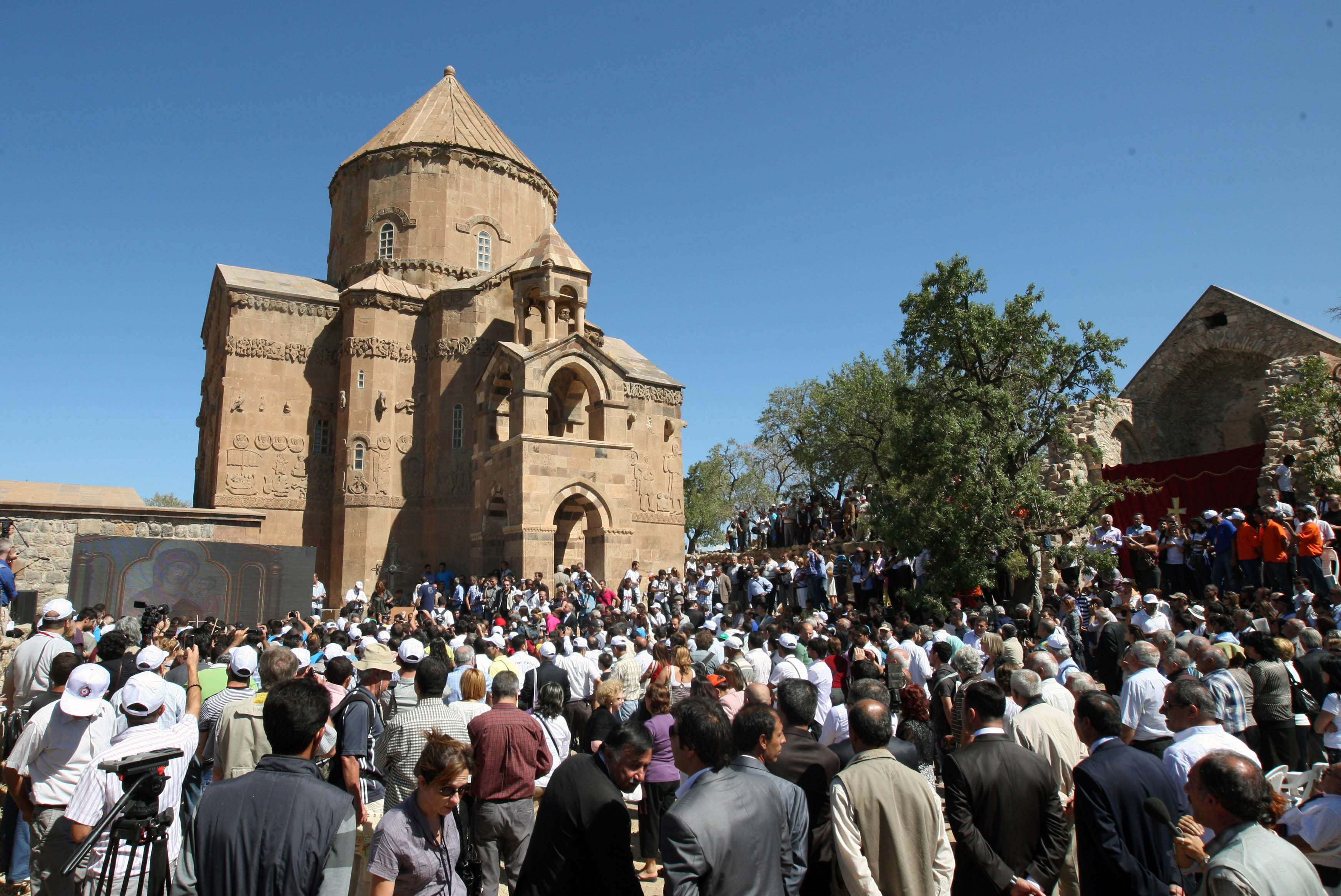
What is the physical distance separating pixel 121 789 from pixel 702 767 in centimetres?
333

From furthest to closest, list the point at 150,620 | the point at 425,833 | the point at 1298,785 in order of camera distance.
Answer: the point at 150,620 < the point at 1298,785 < the point at 425,833

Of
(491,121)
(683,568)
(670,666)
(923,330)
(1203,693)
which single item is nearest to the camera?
(1203,693)

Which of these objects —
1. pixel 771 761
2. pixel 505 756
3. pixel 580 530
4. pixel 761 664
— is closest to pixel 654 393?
pixel 580 530

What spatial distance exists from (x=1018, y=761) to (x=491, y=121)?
3167 centimetres

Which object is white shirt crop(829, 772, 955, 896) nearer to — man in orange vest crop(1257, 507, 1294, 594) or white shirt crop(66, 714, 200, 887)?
white shirt crop(66, 714, 200, 887)

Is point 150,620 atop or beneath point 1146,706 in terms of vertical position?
atop

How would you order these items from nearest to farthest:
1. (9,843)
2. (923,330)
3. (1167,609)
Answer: (9,843), (1167,609), (923,330)

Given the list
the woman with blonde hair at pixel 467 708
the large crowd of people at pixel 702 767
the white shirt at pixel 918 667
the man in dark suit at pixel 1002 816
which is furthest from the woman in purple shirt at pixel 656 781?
the white shirt at pixel 918 667

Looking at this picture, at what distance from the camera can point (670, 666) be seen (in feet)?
25.7

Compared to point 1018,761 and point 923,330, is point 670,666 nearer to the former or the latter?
point 1018,761

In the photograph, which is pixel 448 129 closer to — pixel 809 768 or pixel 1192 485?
pixel 1192 485

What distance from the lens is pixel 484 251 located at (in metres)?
28.5

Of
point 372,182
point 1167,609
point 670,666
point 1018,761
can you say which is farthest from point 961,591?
point 372,182

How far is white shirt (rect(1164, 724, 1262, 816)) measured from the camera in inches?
176
